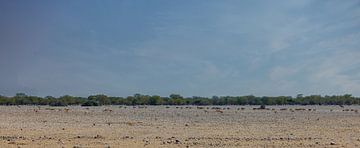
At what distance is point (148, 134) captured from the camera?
22.3 meters

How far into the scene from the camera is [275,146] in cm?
1731

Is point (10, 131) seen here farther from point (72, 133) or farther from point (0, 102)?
point (0, 102)

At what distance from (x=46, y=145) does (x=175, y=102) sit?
86056 millimetres

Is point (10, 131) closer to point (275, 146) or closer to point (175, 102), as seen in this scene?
point (275, 146)

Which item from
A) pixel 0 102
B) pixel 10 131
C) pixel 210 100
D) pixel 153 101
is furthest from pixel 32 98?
pixel 10 131

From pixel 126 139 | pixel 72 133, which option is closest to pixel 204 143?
pixel 126 139

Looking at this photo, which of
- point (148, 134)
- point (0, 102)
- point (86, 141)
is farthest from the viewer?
point (0, 102)

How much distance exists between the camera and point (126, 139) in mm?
19859

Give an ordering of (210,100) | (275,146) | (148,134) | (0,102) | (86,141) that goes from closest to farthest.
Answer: (275,146) → (86,141) → (148,134) → (0,102) → (210,100)

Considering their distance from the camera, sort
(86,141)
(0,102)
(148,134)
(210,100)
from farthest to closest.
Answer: (210,100) → (0,102) → (148,134) → (86,141)

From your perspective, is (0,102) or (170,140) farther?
(0,102)

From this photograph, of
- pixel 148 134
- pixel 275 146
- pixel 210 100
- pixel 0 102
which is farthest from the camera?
pixel 210 100

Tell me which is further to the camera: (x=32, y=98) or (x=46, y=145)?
(x=32, y=98)

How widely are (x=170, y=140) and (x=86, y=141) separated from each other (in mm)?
3048
